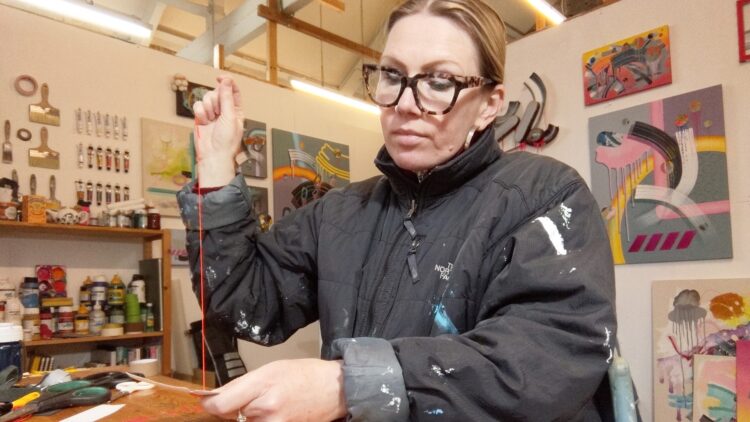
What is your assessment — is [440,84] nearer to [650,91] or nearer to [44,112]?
[650,91]

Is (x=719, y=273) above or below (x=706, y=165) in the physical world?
below

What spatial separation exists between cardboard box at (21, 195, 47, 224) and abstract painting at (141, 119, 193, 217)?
655mm

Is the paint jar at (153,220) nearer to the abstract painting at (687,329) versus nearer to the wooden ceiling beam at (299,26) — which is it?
the wooden ceiling beam at (299,26)

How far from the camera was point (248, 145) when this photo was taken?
12.7ft

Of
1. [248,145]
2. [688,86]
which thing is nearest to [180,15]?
→ [248,145]

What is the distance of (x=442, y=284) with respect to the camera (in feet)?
2.67

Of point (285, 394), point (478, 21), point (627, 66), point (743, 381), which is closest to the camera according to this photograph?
point (285, 394)

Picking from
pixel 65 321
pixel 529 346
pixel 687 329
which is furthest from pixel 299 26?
pixel 529 346

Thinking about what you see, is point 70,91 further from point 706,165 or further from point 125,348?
point 706,165

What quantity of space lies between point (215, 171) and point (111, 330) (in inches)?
93.3

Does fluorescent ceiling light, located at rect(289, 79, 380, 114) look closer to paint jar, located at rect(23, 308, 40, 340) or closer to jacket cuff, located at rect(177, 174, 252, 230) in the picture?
paint jar, located at rect(23, 308, 40, 340)

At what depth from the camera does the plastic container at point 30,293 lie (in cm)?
270

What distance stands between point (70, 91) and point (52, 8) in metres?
0.49

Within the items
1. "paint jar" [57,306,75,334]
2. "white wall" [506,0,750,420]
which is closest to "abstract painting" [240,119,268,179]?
"paint jar" [57,306,75,334]
